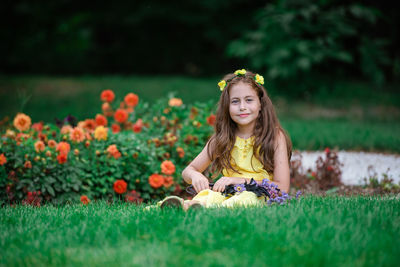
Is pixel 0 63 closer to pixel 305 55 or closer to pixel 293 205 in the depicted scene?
pixel 305 55

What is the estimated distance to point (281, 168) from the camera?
351 cm

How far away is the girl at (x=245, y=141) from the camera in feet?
11.7

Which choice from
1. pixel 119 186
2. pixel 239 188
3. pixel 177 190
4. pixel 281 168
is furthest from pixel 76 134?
pixel 281 168

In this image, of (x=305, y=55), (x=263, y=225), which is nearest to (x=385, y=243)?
(x=263, y=225)

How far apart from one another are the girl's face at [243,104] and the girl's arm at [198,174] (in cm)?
41

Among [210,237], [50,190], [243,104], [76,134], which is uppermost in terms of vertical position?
[243,104]

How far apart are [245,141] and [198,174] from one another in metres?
0.51

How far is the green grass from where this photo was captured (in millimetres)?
2291

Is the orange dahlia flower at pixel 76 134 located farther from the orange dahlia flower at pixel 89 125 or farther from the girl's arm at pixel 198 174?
the girl's arm at pixel 198 174

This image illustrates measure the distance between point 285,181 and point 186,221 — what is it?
101cm

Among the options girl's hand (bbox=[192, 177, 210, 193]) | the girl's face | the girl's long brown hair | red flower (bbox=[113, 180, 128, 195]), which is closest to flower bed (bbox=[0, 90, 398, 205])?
red flower (bbox=[113, 180, 128, 195])

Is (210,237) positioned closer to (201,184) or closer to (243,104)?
(201,184)

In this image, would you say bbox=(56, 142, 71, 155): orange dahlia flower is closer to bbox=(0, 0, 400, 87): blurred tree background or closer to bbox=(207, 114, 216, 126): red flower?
bbox=(207, 114, 216, 126): red flower

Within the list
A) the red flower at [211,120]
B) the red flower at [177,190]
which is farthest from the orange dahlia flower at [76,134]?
the red flower at [211,120]
